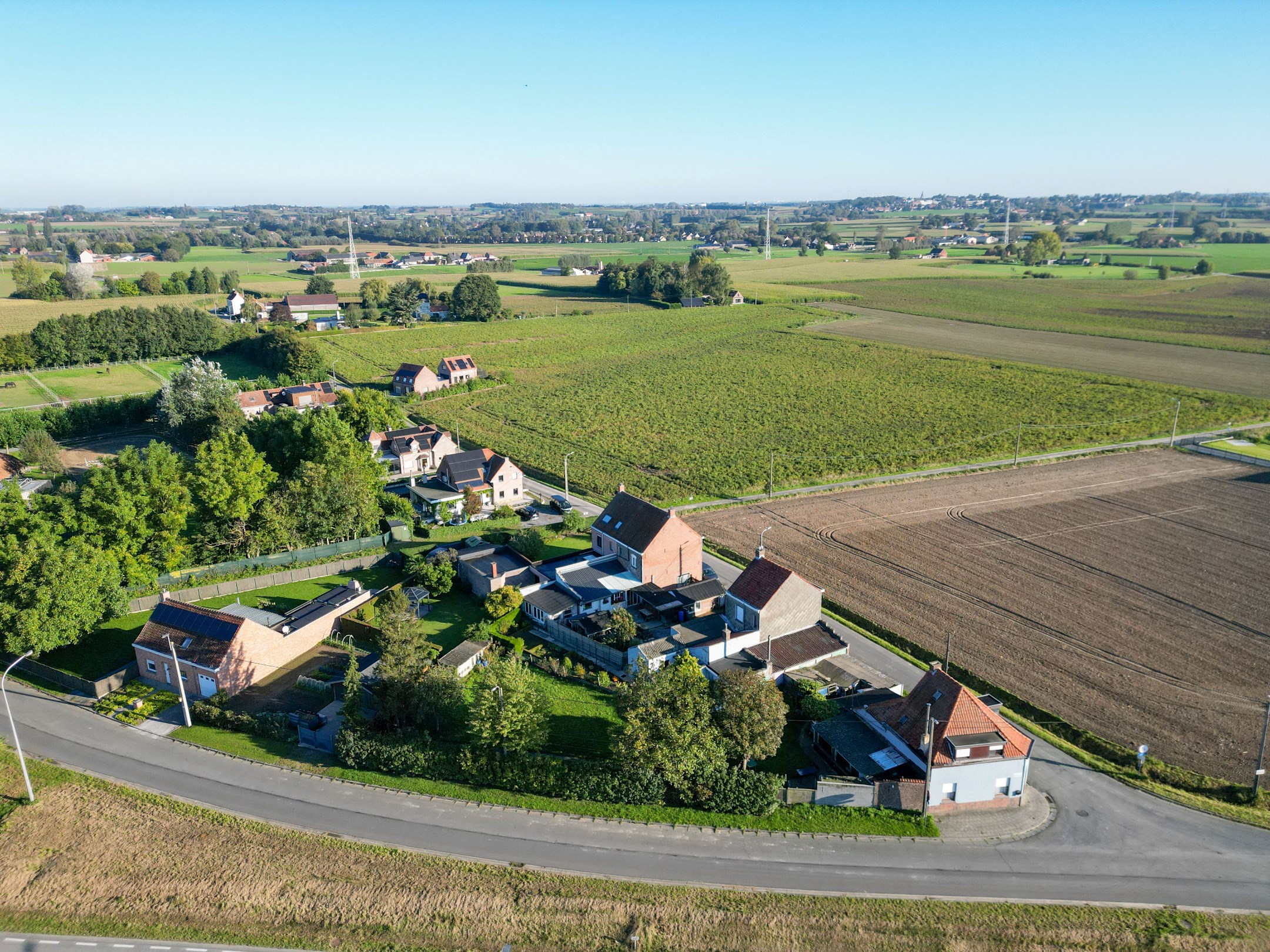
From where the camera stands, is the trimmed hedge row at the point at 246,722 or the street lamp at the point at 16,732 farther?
the trimmed hedge row at the point at 246,722

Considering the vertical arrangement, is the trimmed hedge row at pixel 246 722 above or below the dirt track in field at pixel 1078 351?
below

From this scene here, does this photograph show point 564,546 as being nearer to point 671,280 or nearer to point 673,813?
point 673,813

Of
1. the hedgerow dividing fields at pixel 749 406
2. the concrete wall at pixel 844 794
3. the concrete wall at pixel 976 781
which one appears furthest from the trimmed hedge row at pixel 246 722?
the hedgerow dividing fields at pixel 749 406

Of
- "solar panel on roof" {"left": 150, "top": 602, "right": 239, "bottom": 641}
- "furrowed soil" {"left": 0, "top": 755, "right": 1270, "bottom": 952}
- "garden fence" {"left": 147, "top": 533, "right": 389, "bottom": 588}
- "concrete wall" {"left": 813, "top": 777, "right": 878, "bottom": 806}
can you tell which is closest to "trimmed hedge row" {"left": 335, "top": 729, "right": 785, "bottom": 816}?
"concrete wall" {"left": 813, "top": 777, "right": 878, "bottom": 806}

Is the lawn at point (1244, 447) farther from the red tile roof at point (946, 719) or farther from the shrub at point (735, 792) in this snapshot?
the shrub at point (735, 792)

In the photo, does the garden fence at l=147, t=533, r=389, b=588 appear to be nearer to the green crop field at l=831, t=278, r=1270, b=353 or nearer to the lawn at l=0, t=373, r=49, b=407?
the lawn at l=0, t=373, r=49, b=407

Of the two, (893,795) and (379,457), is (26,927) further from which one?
(379,457)

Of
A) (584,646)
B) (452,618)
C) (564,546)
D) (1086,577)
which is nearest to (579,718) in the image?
(584,646)
